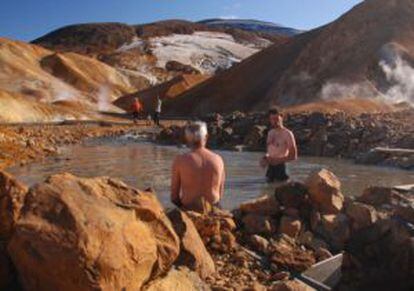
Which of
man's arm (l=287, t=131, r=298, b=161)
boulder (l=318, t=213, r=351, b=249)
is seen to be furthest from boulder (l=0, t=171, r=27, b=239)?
man's arm (l=287, t=131, r=298, b=161)

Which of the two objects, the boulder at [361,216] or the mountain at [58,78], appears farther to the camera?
the mountain at [58,78]

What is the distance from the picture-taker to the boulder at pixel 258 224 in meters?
6.43

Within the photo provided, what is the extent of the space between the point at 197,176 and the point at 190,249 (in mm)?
1469

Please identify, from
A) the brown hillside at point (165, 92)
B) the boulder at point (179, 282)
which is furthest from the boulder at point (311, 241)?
the brown hillside at point (165, 92)

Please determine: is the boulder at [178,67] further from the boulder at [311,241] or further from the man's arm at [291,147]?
the boulder at [311,241]

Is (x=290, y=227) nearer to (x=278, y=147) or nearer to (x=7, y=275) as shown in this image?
(x=7, y=275)

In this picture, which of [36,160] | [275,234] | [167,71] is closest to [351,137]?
[36,160]

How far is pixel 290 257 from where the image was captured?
5848 mm

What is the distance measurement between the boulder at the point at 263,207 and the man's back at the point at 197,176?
1.52 ft

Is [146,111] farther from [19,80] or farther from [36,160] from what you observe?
[36,160]

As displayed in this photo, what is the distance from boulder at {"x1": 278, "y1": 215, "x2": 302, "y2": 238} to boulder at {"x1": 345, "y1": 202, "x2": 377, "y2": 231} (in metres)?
0.54

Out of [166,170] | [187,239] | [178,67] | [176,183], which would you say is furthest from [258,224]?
[178,67]

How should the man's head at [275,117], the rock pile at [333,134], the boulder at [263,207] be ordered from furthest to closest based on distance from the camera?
1. the rock pile at [333,134]
2. the man's head at [275,117]
3. the boulder at [263,207]

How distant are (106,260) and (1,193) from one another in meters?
1.37
